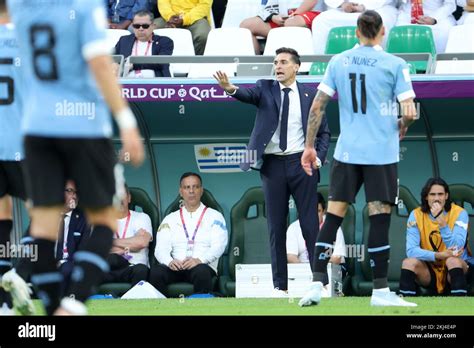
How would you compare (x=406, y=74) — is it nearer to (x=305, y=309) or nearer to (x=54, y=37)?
(x=305, y=309)

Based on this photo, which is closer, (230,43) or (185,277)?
(185,277)

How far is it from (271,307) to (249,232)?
4.78m

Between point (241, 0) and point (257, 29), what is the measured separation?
0.88 meters

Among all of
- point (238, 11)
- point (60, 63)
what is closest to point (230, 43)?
point (238, 11)

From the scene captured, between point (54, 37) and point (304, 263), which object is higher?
point (54, 37)

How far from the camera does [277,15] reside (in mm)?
16125

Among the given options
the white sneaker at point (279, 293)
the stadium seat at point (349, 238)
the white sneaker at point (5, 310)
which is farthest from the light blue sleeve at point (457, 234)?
the white sneaker at point (5, 310)

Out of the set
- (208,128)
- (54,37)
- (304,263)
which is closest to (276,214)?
(304,263)

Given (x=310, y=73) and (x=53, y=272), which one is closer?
(x=53, y=272)

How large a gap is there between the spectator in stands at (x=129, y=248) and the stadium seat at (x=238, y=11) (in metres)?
3.17

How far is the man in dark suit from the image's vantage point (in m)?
12.0

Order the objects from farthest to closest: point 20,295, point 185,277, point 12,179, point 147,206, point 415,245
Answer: point 147,206 → point 185,277 → point 415,245 → point 12,179 → point 20,295

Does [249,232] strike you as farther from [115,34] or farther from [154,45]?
[115,34]

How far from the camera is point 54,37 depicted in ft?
22.7
